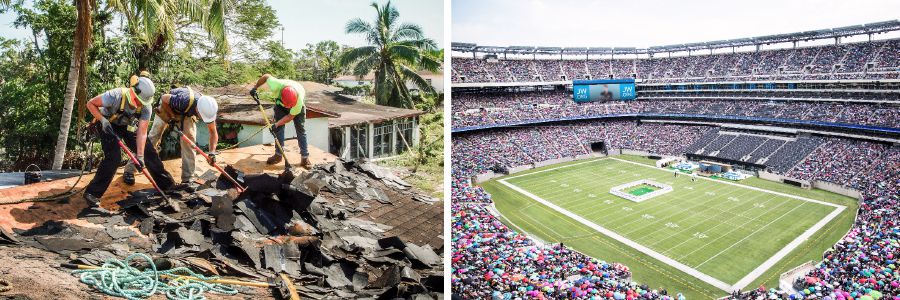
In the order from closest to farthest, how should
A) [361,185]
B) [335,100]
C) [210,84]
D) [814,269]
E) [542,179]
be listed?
1. [210,84]
2. [361,185]
3. [335,100]
4. [814,269]
5. [542,179]

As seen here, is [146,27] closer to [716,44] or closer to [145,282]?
[145,282]

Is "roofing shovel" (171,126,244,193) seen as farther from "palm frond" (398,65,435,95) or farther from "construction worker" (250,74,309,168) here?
"palm frond" (398,65,435,95)

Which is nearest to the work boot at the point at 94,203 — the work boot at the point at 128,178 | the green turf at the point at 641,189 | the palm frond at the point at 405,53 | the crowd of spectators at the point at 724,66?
the work boot at the point at 128,178

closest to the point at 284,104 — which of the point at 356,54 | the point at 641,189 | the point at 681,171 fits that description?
the point at 356,54

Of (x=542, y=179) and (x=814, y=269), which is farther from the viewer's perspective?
(x=542, y=179)

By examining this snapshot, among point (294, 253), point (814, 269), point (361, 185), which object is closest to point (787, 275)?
point (814, 269)

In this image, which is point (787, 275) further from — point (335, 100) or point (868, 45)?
point (868, 45)

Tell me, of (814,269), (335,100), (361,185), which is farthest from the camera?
(814,269)

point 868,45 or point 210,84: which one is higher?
point 868,45
